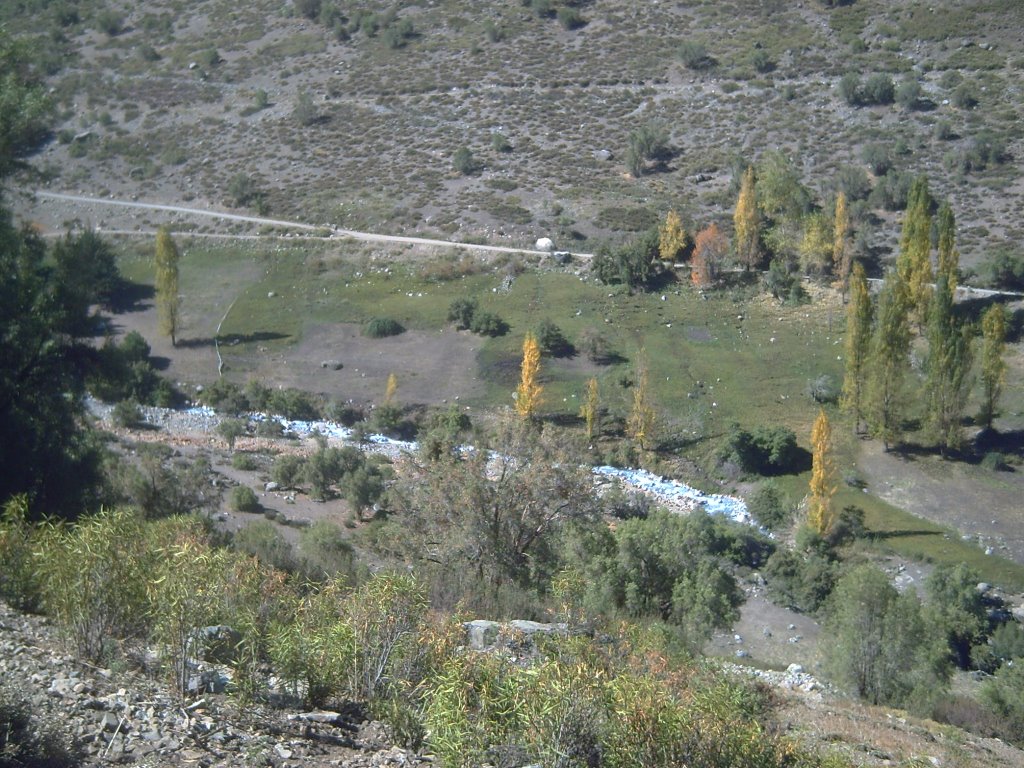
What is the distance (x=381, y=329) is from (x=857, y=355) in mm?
18003

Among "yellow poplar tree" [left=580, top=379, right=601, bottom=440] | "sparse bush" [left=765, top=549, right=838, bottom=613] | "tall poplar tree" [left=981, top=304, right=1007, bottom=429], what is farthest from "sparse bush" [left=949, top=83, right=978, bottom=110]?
"sparse bush" [left=765, top=549, right=838, bottom=613]

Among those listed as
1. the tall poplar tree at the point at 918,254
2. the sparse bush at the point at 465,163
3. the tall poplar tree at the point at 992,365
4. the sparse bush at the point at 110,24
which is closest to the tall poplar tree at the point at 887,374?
the tall poplar tree at the point at 992,365

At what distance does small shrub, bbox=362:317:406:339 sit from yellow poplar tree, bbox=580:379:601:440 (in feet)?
32.3

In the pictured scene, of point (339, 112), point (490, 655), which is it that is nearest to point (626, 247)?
point (339, 112)

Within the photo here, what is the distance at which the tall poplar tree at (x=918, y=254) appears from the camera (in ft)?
130

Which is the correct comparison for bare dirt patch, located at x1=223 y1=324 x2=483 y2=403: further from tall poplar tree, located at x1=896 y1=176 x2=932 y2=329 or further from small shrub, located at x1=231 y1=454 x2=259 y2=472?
tall poplar tree, located at x1=896 y1=176 x2=932 y2=329

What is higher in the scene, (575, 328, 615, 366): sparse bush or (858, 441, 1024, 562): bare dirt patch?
(575, 328, 615, 366): sparse bush

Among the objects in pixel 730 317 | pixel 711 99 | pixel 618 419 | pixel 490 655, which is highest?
pixel 711 99

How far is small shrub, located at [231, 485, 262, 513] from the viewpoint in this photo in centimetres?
2502

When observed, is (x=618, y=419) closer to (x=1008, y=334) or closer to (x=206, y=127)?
(x=1008, y=334)

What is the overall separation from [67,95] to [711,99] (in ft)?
131

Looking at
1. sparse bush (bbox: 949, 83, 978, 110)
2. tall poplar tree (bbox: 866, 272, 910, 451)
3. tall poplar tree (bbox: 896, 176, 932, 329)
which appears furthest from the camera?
sparse bush (bbox: 949, 83, 978, 110)

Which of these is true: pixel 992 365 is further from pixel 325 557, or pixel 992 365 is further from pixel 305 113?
pixel 305 113

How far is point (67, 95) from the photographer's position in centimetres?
6744
